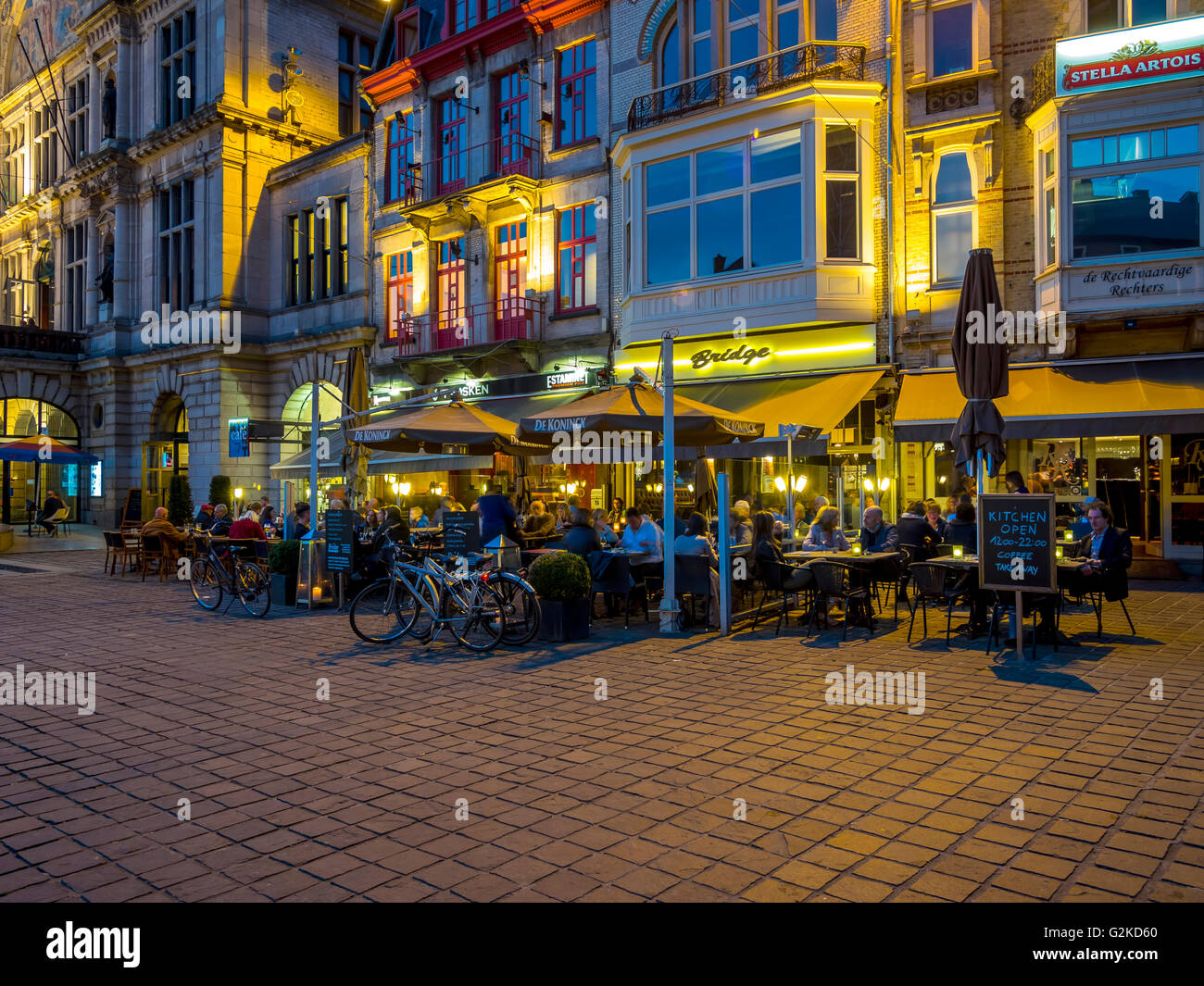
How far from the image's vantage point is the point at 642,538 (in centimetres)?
1117

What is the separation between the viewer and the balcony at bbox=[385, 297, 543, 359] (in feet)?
68.4

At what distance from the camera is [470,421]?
1275 cm

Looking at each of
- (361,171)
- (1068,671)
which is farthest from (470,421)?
(361,171)

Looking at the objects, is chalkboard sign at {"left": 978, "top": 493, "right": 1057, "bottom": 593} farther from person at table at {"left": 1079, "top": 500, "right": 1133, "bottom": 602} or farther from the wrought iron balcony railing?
the wrought iron balcony railing

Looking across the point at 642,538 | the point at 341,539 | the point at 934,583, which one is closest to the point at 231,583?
the point at 341,539

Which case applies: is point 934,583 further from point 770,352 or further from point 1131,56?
point 1131,56

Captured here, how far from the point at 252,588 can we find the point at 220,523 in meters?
6.66

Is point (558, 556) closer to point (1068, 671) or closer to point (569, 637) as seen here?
point (569, 637)

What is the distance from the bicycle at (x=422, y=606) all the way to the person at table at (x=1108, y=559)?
247 inches

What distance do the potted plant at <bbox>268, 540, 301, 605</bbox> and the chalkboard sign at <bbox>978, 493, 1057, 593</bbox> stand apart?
363 inches

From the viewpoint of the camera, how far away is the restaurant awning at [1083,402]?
42.6 feet

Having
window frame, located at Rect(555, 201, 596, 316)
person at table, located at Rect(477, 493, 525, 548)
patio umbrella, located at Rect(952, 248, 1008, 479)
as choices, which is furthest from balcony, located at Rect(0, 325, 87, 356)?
patio umbrella, located at Rect(952, 248, 1008, 479)

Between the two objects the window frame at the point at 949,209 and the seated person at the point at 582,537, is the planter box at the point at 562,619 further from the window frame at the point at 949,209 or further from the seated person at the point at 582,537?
the window frame at the point at 949,209
